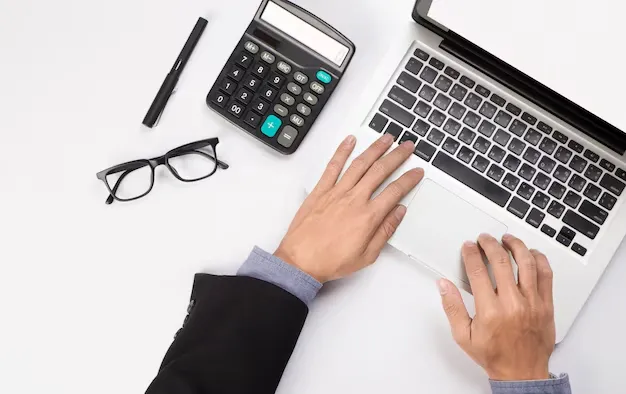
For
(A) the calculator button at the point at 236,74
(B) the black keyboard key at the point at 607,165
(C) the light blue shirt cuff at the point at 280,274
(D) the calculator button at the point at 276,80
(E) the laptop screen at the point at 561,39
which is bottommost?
(C) the light blue shirt cuff at the point at 280,274

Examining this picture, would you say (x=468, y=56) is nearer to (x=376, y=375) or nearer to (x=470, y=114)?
(x=470, y=114)

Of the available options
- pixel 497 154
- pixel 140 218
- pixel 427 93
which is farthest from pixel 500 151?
pixel 140 218

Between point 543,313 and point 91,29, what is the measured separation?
0.66 metres

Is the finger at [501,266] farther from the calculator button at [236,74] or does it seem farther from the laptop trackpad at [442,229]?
the calculator button at [236,74]

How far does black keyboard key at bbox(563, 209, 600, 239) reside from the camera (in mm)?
696

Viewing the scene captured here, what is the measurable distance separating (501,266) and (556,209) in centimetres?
9

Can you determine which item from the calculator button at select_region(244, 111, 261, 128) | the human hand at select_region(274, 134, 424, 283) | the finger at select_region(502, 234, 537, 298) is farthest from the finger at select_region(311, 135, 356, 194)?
the finger at select_region(502, 234, 537, 298)

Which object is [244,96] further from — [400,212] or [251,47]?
[400,212]

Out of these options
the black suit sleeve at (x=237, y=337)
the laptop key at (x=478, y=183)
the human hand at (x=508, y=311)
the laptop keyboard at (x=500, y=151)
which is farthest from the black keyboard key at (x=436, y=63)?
the black suit sleeve at (x=237, y=337)

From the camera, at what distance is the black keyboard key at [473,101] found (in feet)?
2.33

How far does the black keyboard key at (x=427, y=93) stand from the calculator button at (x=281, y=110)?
164 millimetres

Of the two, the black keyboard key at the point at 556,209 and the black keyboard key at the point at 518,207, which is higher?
the black keyboard key at the point at 556,209

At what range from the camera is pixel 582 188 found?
699 mm

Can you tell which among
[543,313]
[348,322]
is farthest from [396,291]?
[543,313]
